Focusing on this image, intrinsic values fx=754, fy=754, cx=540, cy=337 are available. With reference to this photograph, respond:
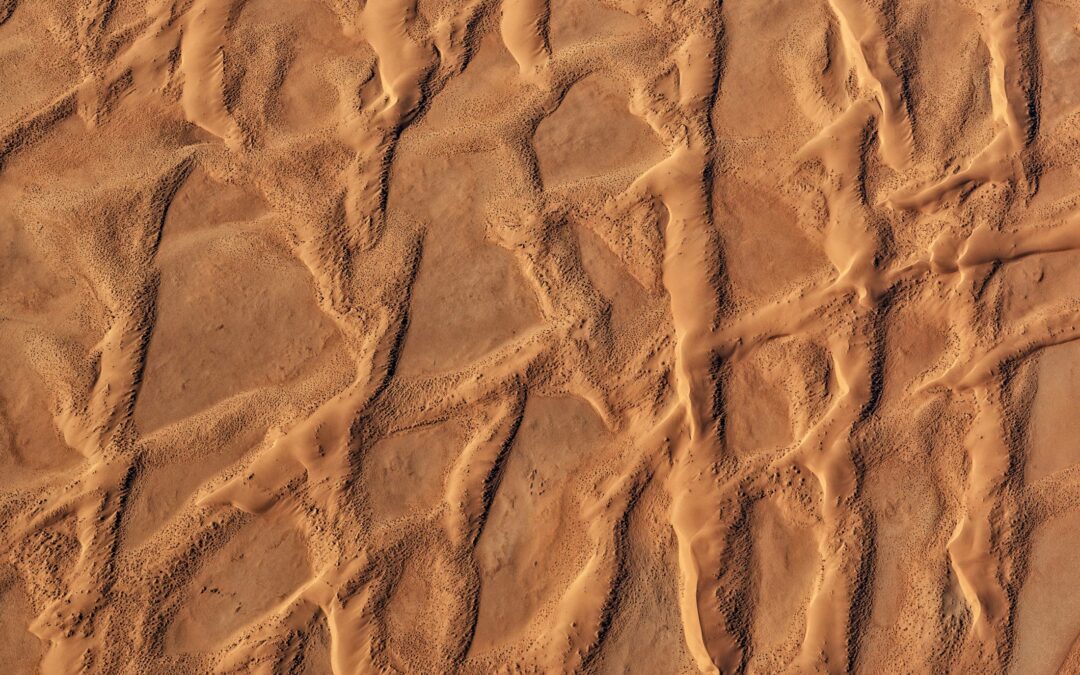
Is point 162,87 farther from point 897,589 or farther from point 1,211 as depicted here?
point 897,589

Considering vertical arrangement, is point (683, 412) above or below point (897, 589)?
above

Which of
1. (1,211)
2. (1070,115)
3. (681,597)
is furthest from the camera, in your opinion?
(1070,115)

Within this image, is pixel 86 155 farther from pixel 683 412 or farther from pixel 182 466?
pixel 683 412

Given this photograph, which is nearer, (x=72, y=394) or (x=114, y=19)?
(x=72, y=394)

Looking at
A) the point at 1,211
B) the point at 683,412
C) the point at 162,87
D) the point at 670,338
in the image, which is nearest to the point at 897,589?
the point at 683,412

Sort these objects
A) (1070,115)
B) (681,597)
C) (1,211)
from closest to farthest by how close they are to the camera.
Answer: (681,597) < (1,211) < (1070,115)

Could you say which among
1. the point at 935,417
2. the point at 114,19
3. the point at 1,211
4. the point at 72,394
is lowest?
the point at 935,417
